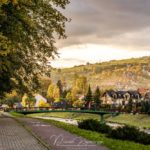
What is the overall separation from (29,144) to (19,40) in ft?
36.1

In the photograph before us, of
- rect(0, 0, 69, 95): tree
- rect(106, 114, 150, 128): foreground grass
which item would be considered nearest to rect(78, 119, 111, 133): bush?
rect(0, 0, 69, 95): tree

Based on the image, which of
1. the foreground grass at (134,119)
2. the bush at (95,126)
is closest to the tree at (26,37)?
the bush at (95,126)

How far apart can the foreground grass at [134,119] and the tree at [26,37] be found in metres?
68.9

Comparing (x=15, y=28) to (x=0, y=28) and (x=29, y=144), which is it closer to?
(x=0, y=28)

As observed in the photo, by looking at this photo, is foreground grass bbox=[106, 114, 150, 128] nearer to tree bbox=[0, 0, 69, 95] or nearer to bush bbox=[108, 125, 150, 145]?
tree bbox=[0, 0, 69, 95]

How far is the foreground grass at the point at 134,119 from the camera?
4699 inches

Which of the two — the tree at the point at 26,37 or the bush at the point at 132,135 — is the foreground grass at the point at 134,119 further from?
the bush at the point at 132,135

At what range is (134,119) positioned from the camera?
5108 inches

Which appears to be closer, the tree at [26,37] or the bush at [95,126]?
the tree at [26,37]

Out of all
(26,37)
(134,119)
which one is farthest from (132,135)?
(134,119)

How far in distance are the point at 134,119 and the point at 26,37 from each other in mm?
95704

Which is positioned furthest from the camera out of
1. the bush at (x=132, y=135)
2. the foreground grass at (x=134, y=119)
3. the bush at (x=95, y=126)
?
the foreground grass at (x=134, y=119)

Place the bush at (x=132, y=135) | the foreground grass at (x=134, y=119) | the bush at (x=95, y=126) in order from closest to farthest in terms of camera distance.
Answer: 1. the bush at (x=132, y=135)
2. the bush at (x=95, y=126)
3. the foreground grass at (x=134, y=119)

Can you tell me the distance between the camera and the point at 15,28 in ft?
108
